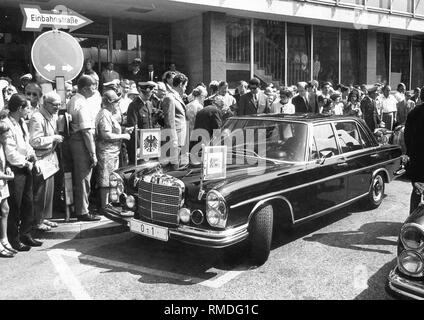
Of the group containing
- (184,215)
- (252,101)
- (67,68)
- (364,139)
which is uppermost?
(67,68)

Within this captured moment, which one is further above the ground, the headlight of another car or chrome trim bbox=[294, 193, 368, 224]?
the headlight of another car

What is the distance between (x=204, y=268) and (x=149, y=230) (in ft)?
2.26

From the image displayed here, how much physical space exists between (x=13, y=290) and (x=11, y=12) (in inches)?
392

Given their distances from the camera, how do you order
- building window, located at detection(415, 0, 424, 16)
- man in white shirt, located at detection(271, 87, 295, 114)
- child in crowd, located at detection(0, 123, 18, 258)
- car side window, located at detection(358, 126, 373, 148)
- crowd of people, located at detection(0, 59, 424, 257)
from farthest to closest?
building window, located at detection(415, 0, 424, 16)
man in white shirt, located at detection(271, 87, 295, 114)
car side window, located at detection(358, 126, 373, 148)
crowd of people, located at detection(0, 59, 424, 257)
child in crowd, located at detection(0, 123, 18, 258)

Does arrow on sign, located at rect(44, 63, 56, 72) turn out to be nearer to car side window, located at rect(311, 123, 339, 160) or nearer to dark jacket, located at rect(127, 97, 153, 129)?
dark jacket, located at rect(127, 97, 153, 129)

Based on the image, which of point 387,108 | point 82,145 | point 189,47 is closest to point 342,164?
point 82,145

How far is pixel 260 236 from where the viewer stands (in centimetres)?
447

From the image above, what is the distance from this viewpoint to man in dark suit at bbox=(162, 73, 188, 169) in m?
6.95

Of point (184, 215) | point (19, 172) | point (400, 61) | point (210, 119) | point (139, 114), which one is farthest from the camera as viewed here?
point (400, 61)

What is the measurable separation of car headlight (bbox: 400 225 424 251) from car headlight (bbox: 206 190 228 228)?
159 centimetres

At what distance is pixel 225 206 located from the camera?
13.9 ft

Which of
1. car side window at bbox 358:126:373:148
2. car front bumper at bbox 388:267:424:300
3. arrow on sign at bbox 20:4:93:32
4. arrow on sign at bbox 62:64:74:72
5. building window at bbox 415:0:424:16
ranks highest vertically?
building window at bbox 415:0:424:16

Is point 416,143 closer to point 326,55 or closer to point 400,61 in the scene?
point 326,55

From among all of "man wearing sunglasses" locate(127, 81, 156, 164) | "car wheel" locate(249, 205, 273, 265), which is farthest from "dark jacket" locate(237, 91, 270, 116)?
"car wheel" locate(249, 205, 273, 265)
